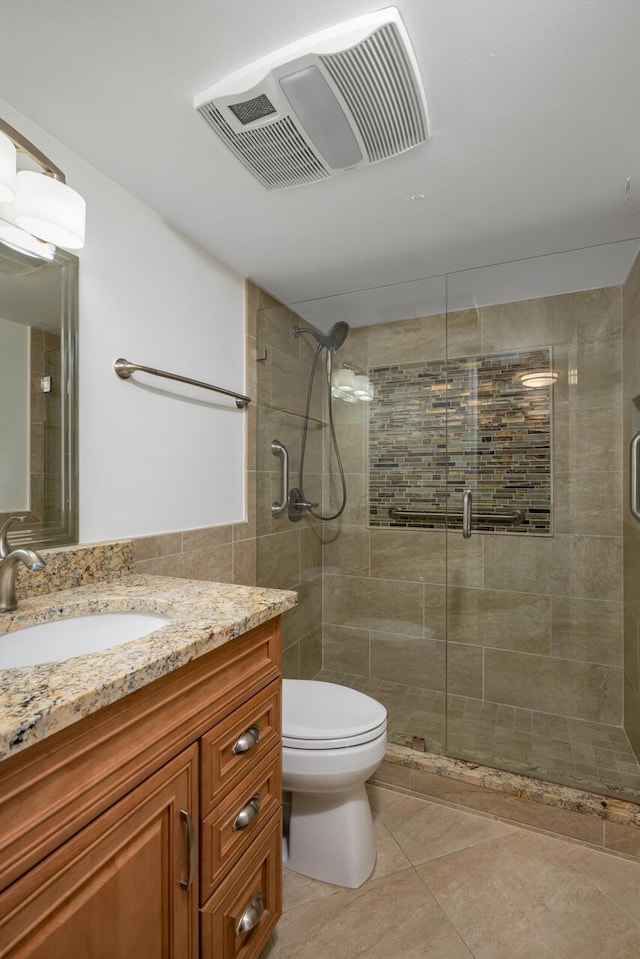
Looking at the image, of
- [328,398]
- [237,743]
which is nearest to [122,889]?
[237,743]

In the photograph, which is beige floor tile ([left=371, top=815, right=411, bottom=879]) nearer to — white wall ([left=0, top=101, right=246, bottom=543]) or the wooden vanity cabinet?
the wooden vanity cabinet

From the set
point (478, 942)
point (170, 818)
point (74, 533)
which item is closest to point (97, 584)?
point (74, 533)

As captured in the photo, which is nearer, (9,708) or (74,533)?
(9,708)

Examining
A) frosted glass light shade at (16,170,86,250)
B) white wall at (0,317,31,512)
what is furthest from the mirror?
frosted glass light shade at (16,170,86,250)

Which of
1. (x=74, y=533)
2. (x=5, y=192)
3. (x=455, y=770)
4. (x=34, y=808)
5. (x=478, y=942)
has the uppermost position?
(x=5, y=192)

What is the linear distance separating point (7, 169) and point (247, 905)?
1.75m

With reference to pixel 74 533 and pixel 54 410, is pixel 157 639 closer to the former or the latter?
pixel 74 533

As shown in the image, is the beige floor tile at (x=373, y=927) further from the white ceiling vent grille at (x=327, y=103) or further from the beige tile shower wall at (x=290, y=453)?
the white ceiling vent grille at (x=327, y=103)

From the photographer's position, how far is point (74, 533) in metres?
1.39

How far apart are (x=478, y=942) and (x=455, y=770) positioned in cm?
58

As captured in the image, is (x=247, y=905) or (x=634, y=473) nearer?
(x=247, y=905)

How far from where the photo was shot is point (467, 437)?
213cm

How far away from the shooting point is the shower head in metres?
2.28

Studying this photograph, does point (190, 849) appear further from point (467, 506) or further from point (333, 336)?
point (333, 336)
